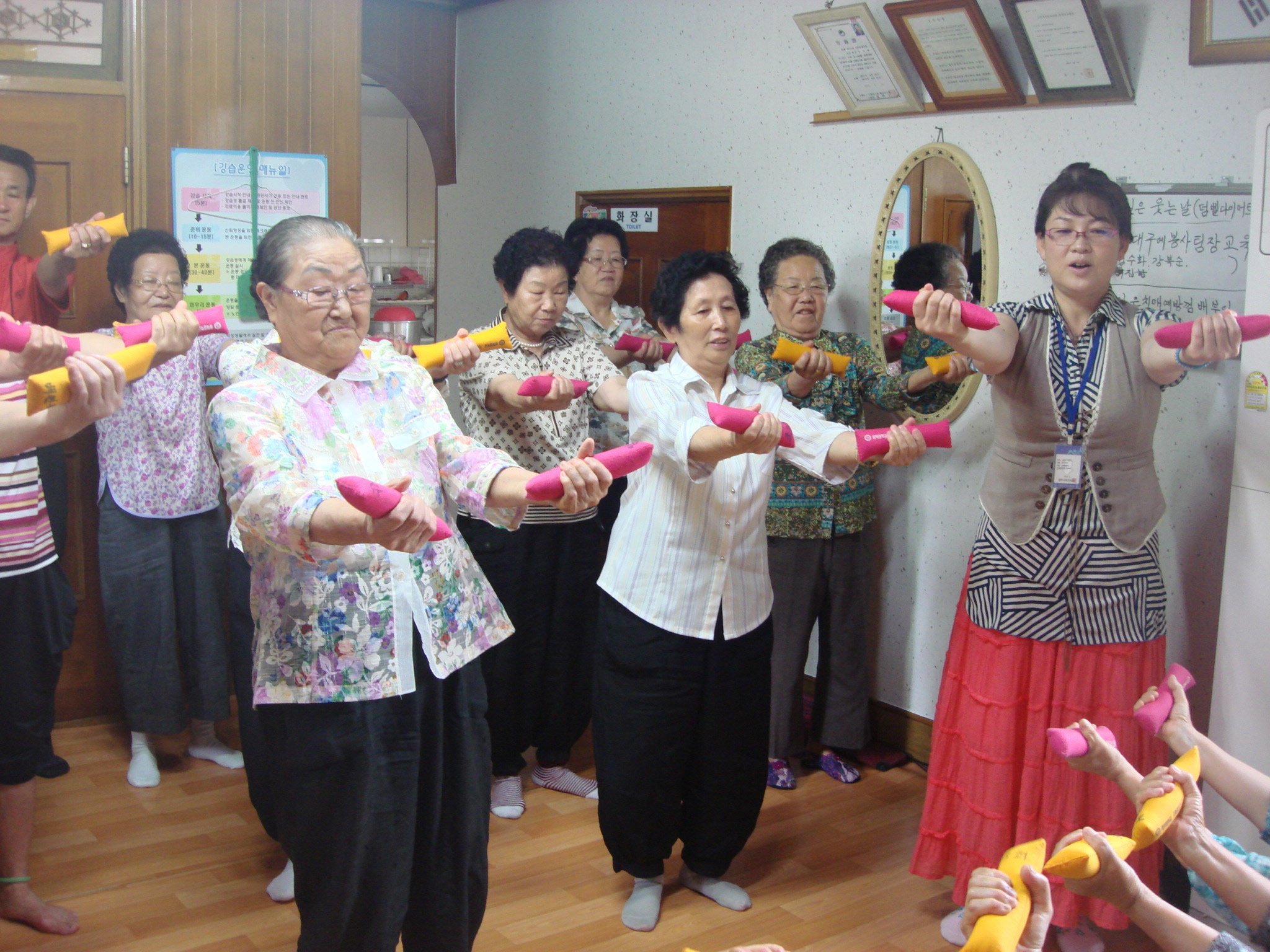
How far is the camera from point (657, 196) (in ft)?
14.8

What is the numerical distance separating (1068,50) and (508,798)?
2470 mm

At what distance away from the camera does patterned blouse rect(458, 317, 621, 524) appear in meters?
3.03

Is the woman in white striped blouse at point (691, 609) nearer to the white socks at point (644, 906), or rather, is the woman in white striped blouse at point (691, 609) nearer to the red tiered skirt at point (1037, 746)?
the white socks at point (644, 906)

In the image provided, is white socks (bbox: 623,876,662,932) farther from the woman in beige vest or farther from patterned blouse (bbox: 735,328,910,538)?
patterned blouse (bbox: 735,328,910,538)

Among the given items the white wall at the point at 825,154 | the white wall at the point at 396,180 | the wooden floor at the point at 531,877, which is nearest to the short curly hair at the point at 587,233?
the white wall at the point at 825,154

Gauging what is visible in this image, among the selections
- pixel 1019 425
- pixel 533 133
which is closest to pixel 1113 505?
pixel 1019 425

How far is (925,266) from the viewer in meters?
3.39

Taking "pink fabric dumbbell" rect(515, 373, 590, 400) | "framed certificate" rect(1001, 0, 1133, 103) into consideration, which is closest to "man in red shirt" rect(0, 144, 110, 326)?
"pink fabric dumbbell" rect(515, 373, 590, 400)

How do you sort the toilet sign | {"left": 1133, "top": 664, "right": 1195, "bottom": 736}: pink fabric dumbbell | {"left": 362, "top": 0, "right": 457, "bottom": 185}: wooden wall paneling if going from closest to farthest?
{"left": 1133, "top": 664, "right": 1195, "bottom": 736}: pink fabric dumbbell, the toilet sign, {"left": 362, "top": 0, "right": 457, "bottom": 185}: wooden wall paneling

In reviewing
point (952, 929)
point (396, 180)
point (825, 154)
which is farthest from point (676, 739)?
point (396, 180)

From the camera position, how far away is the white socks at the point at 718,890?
256 centimetres

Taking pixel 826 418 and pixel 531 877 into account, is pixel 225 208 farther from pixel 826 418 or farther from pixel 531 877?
pixel 531 877

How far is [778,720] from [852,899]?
27.5 inches

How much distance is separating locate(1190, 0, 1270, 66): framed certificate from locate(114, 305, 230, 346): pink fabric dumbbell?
2347mm
